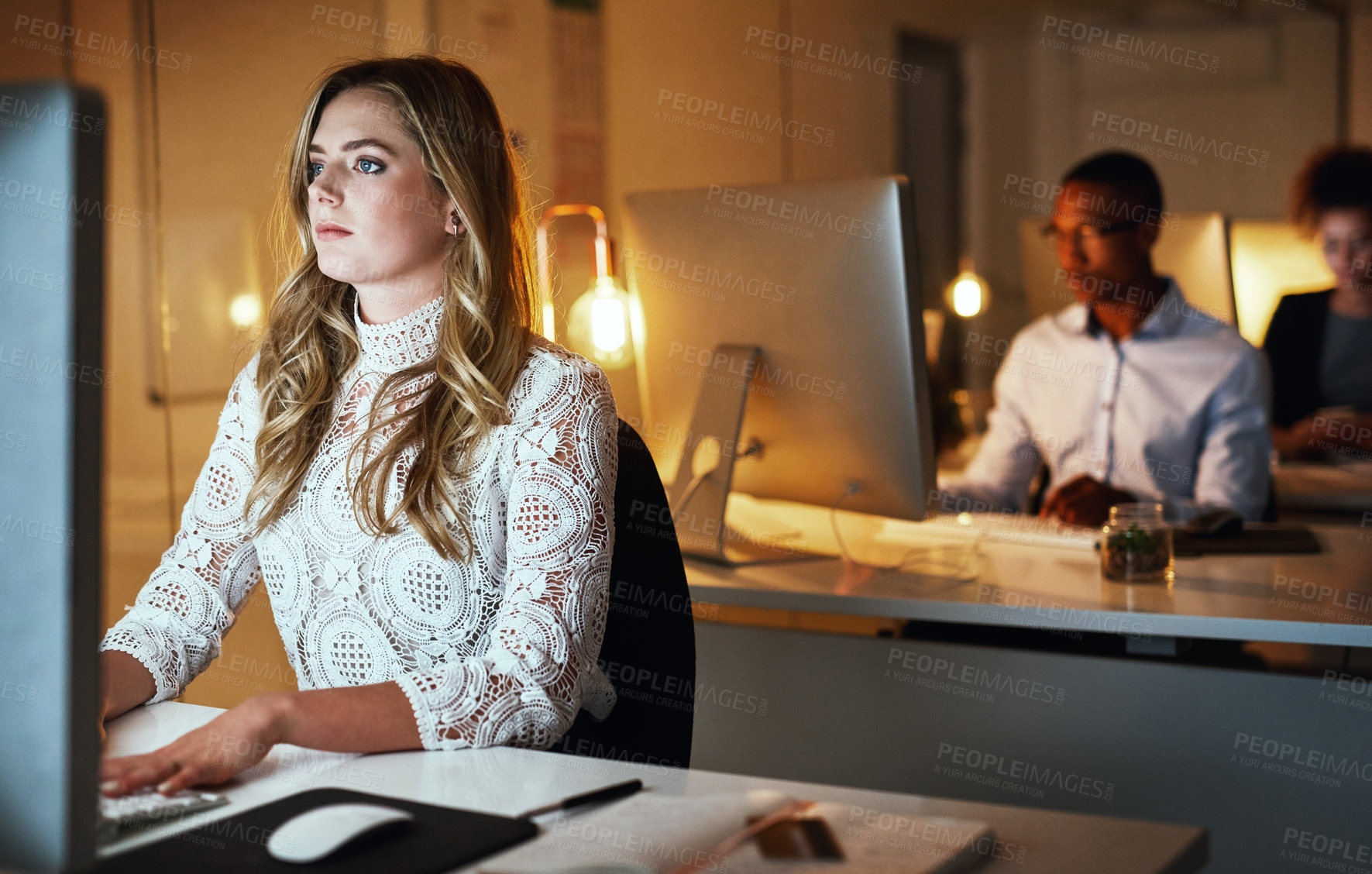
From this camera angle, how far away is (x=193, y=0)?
257 cm

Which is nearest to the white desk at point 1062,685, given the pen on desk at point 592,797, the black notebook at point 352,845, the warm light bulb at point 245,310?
the pen on desk at point 592,797

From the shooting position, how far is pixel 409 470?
132cm

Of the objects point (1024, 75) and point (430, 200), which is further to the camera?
point (1024, 75)

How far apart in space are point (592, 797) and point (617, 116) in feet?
10.3

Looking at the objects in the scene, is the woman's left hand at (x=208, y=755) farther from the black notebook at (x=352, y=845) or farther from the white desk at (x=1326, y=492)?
the white desk at (x=1326, y=492)

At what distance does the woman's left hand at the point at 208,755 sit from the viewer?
0.98 meters

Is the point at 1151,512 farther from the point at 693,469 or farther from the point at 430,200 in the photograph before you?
the point at 430,200

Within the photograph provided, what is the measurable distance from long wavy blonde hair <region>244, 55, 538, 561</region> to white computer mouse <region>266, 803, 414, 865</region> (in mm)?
444

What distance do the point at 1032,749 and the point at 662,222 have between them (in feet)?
3.37

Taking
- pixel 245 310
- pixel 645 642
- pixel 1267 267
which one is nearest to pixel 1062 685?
pixel 645 642

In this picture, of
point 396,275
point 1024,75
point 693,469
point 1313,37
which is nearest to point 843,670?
point 693,469

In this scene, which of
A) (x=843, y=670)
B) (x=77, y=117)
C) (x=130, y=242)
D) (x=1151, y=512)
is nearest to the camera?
(x=77, y=117)

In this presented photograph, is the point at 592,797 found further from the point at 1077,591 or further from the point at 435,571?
the point at 1077,591

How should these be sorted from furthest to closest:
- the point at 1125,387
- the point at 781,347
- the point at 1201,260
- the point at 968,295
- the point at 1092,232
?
the point at 968,295 → the point at 1201,260 → the point at 1125,387 → the point at 1092,232 → the point at 781,347
